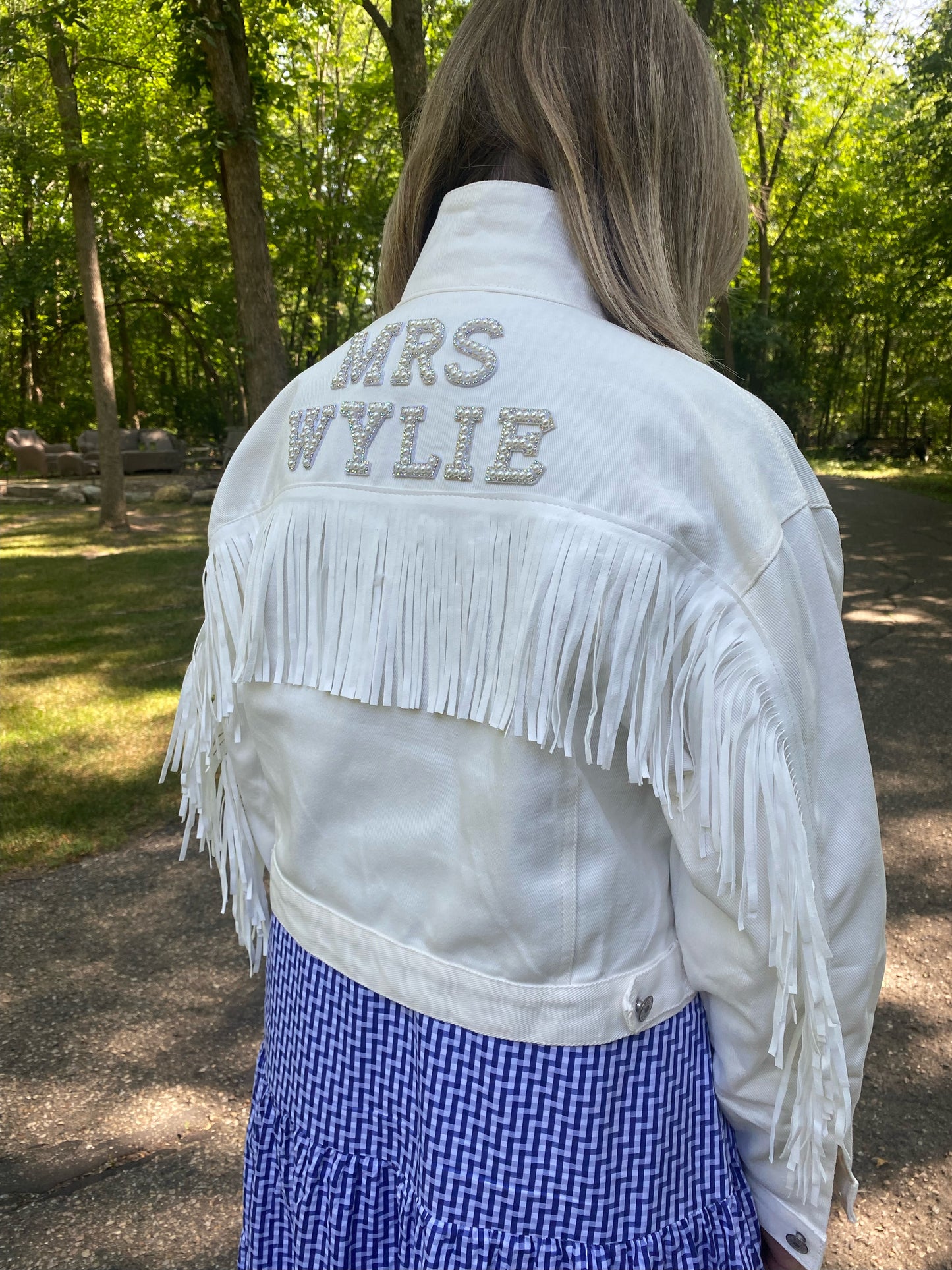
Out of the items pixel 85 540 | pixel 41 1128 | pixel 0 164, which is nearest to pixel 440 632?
pixel 41 1128

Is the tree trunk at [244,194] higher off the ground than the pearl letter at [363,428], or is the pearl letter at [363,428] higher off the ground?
the tree trunk at [244,194]

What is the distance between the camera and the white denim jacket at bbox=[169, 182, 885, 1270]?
38.2 inches

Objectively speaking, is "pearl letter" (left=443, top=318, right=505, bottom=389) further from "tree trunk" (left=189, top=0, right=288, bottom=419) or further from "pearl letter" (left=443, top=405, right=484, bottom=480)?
"tree trunk" (left=189, top=0, right=288, bottom=419)

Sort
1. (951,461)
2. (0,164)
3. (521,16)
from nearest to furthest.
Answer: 1. (521,16)
2. (0,164)
3. (951,461)

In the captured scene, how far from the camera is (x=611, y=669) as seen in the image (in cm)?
100

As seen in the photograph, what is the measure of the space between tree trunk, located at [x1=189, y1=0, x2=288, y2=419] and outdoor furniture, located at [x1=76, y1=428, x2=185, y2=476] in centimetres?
1437

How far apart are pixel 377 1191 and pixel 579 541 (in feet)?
2.54

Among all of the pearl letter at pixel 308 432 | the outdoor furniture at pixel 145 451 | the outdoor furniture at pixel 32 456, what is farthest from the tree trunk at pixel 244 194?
the outdoor furniture at pixel 32 456

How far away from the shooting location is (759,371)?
2478 cm

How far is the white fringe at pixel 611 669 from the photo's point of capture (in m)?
0.97

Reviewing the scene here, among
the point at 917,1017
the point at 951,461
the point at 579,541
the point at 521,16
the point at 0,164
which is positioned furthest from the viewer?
the point at 951,461

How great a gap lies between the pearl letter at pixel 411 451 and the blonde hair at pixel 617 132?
0.22 m

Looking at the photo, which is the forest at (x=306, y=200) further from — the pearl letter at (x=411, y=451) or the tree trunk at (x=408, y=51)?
the pearl letter at (x=411, y=451)

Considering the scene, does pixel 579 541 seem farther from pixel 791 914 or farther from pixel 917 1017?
pixel 917 1017
